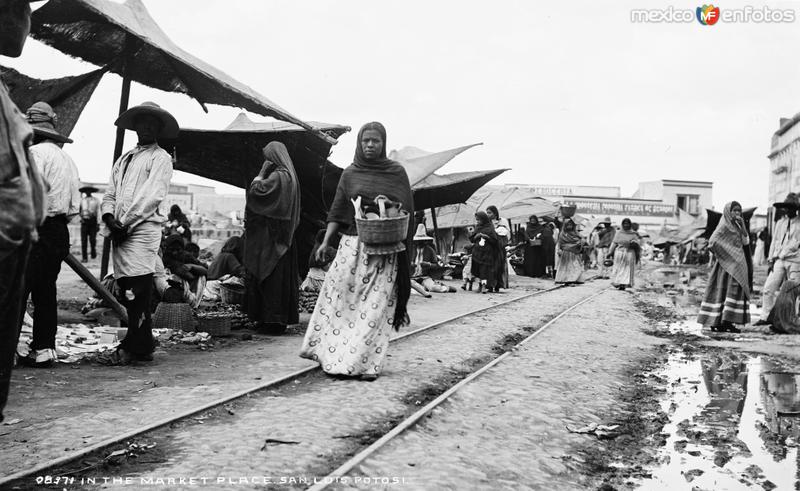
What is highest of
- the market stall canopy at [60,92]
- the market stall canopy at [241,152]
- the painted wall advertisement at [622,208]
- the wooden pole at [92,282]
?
the painted wall advertisement at [622,208]

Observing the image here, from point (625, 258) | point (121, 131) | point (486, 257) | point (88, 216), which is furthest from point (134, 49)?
point (625, 258)

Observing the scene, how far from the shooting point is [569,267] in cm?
2042

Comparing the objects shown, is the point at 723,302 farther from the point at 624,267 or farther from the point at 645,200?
the point at 645,200

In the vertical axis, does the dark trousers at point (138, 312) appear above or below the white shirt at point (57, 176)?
below

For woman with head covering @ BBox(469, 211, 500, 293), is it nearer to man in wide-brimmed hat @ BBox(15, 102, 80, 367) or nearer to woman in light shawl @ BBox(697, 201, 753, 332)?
woman in light shawl @ BBox(697, 201, 753, 332)

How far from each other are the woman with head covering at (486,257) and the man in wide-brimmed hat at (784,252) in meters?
6.82

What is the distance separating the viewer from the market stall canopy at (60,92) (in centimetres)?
936

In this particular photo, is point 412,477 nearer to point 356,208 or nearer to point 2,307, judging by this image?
point 2,307

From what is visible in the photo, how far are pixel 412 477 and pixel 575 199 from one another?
2657 inches

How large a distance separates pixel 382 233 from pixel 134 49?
5.54m

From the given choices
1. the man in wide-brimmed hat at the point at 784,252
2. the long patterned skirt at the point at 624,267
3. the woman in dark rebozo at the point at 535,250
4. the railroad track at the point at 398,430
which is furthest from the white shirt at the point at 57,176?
the woman in dark rebozo at the point at 535,250

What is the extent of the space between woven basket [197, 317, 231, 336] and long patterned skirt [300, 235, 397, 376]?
2398 millimetres

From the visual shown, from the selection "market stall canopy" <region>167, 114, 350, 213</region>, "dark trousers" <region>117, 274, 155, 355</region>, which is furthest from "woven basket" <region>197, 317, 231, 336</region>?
"market stall canopy" <region>167, 114, 350, 213</region>

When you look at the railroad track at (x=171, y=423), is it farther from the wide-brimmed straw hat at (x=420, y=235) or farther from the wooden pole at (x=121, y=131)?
the wide-brimmed straw hat at (x=420, y=235)
